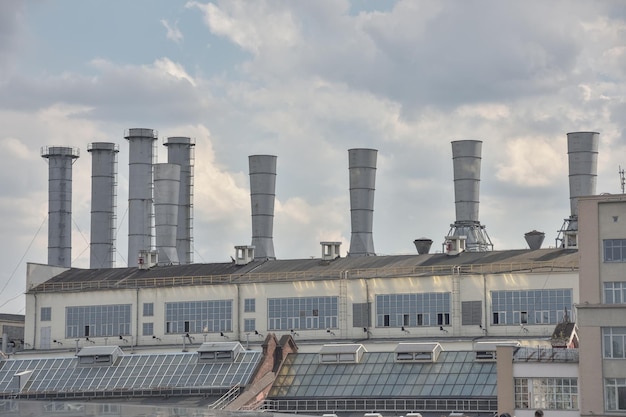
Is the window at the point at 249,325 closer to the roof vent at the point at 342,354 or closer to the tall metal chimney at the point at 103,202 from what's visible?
→ the roof vent at the point at 342,354

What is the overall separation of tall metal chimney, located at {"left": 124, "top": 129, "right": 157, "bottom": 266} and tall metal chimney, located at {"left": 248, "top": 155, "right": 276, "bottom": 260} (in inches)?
641

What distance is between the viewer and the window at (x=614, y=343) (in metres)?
64.7

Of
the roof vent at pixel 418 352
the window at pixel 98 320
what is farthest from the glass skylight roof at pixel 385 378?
the window at pixel 98 320

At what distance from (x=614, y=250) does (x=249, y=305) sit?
41.7 meters

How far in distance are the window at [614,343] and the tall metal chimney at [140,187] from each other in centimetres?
7710

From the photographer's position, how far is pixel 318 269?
10450 cm

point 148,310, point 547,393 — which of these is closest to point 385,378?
point 547,393

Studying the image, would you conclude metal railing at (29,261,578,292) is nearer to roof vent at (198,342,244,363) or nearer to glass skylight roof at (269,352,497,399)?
roof vent at (198,342,244,363)

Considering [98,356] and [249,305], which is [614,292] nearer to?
[249,305]

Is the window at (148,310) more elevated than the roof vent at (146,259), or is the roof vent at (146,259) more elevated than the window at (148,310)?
the roof vent at (146,259)

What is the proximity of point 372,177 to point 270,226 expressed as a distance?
998 cm

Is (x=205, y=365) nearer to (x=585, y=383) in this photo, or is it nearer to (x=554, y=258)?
(x=554, y=258)

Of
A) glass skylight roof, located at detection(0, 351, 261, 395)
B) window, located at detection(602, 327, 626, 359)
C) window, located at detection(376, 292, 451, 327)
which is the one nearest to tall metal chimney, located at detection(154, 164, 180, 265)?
glass skylight roof, located at detection(0, 351, 261, 395)

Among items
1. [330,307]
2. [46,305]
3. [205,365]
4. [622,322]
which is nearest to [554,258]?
[330,307]
